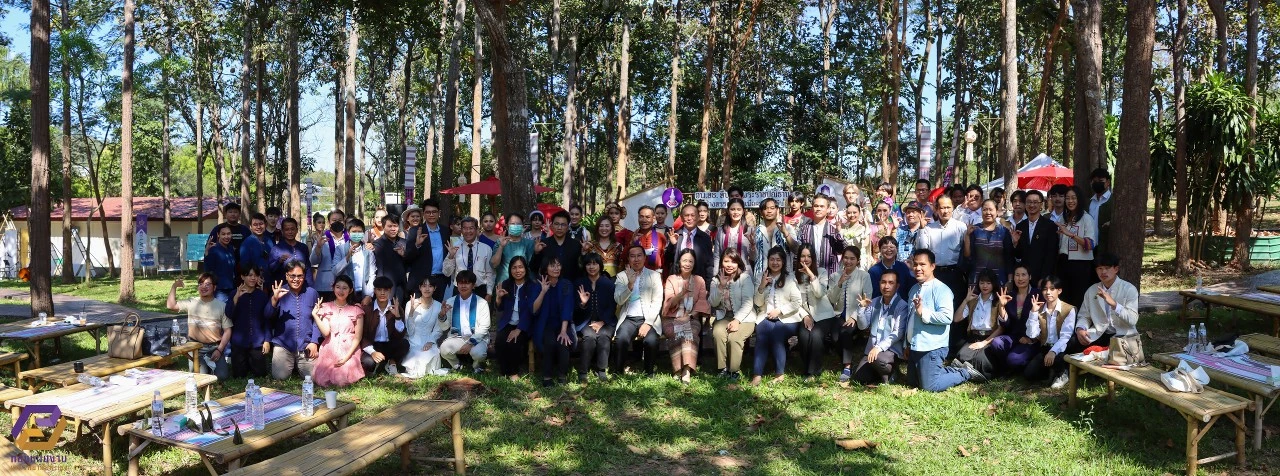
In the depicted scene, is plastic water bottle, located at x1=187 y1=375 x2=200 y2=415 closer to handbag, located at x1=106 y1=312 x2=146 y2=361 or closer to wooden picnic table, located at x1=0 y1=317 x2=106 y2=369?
handbag, located at x1=106 y1=312 x2=146 y2=361

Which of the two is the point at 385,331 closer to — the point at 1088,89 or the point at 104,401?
the point at 104,401

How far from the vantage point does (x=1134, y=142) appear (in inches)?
274

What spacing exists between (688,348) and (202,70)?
2332 centimetres

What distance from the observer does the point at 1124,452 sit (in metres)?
4.95

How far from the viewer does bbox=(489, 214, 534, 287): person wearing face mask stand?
25.2 ft

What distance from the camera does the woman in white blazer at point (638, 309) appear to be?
7.16 m

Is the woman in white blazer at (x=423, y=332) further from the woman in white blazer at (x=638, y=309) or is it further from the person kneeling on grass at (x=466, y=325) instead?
the woman in white blazer at (x=638, y=309)

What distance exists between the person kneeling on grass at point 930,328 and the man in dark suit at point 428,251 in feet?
14.8

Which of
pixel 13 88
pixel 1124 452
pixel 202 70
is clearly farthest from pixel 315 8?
pixel 13 88

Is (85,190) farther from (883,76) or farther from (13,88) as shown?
(883,76)

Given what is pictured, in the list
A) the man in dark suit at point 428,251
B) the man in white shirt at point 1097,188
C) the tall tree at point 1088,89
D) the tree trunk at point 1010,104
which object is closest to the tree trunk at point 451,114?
the man in dark suit at point 428,251

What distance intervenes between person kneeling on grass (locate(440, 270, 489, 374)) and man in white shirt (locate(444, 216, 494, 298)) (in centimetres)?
34

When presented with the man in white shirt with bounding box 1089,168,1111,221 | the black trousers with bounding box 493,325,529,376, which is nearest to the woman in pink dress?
the black trousers with bounding box 493,325,529,376

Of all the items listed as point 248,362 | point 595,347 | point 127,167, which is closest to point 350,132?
point 127,167
